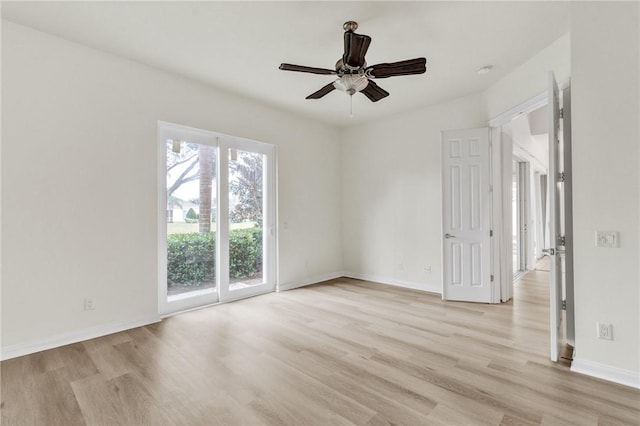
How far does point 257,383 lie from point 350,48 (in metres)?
2.69

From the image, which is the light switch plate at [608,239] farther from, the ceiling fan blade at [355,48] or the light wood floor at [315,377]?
the ceiling fan blade at [355,48]

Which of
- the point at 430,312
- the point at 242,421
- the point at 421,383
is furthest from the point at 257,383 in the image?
the point at 430,312

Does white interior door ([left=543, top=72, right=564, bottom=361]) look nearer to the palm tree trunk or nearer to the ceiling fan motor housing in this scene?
the ceiling fan motor housing

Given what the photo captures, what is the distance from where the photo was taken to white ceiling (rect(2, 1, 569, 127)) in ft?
8.24

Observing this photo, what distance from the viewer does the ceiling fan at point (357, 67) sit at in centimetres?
237

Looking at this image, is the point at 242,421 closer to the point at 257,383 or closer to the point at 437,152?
the point at 257,383

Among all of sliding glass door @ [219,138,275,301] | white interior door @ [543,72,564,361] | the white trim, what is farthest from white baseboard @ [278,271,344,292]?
the white trim

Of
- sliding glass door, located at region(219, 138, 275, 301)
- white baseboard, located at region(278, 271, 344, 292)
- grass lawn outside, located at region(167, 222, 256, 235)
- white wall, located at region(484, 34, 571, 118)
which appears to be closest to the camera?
white wall, located at region(484, 34, 571, 118)

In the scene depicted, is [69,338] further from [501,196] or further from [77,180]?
[501,196]

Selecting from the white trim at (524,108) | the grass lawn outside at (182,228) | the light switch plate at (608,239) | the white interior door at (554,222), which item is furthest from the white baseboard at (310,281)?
the light switch plate at (608,239)

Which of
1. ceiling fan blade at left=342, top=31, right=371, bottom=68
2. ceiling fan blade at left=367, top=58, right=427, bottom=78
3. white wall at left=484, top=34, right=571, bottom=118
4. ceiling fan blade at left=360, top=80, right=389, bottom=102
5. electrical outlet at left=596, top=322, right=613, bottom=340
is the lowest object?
electrical outlet at left=596, top=322, right=613, bottom=340

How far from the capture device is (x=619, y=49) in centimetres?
218

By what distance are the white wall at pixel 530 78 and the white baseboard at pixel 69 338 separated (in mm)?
5035

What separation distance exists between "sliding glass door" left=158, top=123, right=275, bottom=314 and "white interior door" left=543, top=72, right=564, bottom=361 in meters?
3.64
